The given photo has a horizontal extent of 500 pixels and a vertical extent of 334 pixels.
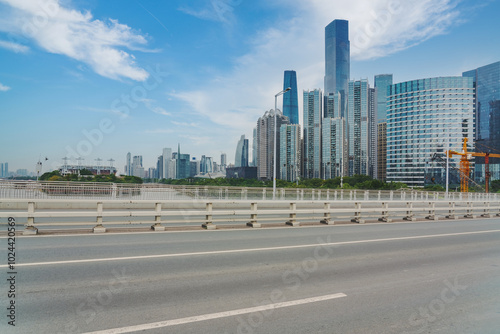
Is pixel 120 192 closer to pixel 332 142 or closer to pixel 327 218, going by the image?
pixel 327 218

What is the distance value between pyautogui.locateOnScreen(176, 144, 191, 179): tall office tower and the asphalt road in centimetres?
15301

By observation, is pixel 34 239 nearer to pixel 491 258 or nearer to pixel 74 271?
pixel 74 271

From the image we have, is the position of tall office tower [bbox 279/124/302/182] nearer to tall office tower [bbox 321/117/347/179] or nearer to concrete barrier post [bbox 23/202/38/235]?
tall office tower [bbox 321/117/347/179]

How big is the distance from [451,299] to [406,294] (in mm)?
714

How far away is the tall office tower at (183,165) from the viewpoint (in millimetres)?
162750

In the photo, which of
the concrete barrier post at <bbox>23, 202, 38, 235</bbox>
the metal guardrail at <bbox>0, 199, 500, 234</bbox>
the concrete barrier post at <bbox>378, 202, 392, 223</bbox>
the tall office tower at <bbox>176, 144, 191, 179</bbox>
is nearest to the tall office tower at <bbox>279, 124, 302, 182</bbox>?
the tall office tower at <bbox>176, 144, 191, 179</bbox>

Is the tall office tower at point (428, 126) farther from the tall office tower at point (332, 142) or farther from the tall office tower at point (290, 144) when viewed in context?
the tall office tower at point (290, 144)

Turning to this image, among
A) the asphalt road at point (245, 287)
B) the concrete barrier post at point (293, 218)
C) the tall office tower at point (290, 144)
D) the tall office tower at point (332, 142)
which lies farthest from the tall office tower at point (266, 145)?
the asphalt road at point (245, 287)

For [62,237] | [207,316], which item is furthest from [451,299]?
[62,237]

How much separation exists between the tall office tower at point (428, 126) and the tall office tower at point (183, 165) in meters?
110

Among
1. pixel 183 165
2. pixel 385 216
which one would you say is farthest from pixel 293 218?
pixel 183 165

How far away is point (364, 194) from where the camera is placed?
35.4m

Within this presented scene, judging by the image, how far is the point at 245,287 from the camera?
5.99 metres

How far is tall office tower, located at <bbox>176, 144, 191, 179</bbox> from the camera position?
162750mm
